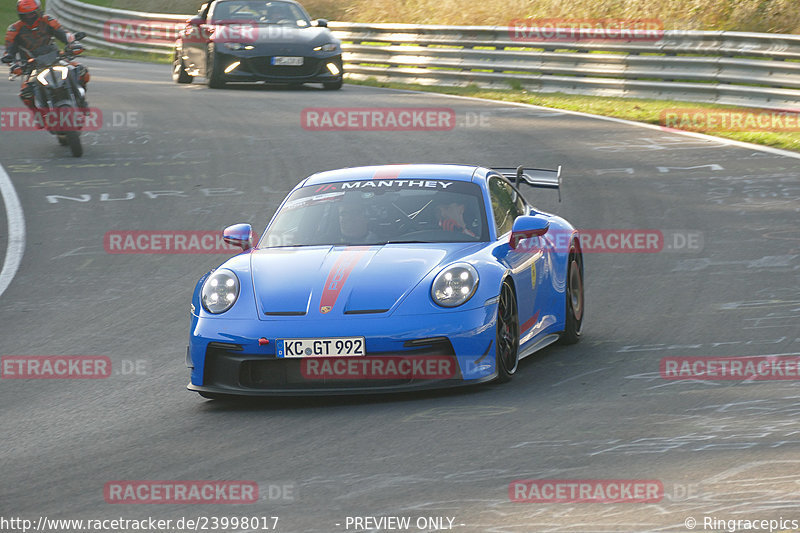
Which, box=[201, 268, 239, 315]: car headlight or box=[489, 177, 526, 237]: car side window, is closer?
box=[201, 268, 239, 315]: car headlight

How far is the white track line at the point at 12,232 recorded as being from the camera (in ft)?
37.7

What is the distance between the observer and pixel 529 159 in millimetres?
16125

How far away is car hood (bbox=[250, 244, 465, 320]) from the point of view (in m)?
7.11

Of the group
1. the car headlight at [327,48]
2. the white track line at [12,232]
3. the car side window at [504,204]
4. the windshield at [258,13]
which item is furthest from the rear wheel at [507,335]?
the windshield at [258,13]

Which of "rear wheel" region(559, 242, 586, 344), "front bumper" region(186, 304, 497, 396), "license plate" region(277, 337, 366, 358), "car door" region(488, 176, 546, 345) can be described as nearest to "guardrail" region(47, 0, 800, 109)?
"rear wheel" region(559, 242, 586, 344)

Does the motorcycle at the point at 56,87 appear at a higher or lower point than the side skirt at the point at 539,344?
lower

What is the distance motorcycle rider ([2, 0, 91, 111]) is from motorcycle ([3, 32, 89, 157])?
64 millimetres

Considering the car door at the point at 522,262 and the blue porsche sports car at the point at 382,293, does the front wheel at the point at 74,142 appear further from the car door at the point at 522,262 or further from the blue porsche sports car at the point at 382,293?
the car door at the point at 522,262

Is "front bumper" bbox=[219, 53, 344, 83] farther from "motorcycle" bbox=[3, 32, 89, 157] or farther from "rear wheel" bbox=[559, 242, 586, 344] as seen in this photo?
"rear wheel" bbox=[559, 242, 586, 344]

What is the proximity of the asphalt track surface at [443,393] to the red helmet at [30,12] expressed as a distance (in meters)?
1.79

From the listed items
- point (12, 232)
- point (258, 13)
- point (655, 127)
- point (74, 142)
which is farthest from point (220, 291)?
point (258, 13)

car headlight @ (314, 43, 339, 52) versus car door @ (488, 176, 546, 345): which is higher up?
car door @ (488, 176, 546, 345)

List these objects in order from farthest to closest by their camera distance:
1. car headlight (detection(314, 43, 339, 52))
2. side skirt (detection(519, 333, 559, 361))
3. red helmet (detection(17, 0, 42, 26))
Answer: car headlight (detection(314, 43, 339, 52)), red helmet (detection(17, 0, 42, 26)), side skirt (detection(519, 333, 559, 361))

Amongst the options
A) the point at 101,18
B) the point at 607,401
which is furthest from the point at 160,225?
the point at 101,18
